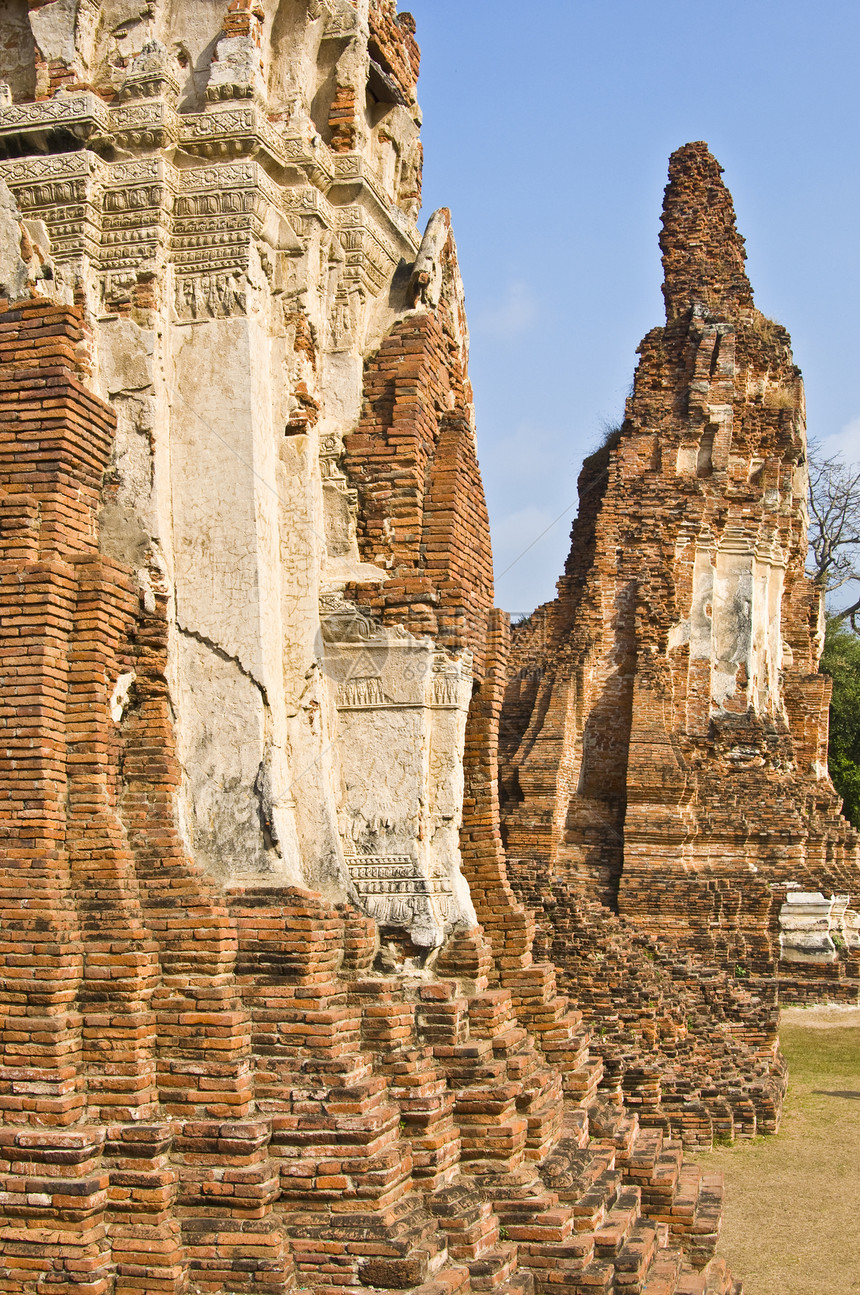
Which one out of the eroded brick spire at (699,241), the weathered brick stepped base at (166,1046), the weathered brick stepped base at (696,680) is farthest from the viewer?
the eroded brick spire at (699,241)

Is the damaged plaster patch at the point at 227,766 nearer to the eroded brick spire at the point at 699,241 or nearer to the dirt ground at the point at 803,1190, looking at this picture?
the dirt ground at the point at 803,1190

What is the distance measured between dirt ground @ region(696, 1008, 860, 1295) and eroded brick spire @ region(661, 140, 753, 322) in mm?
11299

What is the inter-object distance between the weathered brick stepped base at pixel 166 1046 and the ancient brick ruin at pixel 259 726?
0.02 meters

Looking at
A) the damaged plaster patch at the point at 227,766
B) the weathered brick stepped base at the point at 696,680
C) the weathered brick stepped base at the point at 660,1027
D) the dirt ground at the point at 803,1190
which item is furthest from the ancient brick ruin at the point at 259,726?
the weathered brick stepped base at the point at 696,680

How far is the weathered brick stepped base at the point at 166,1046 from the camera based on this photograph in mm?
5418

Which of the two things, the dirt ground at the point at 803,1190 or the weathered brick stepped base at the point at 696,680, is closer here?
the dirt ground at the point at 803,1190

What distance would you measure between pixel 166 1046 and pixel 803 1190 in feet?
23.6

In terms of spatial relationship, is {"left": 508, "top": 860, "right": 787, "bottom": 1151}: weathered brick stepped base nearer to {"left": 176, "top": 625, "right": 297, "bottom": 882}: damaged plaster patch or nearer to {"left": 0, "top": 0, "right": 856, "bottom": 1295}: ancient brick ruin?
{"left": 0, "top": 0, "right": 856, "bottom": 1295}: ancient brick ruin

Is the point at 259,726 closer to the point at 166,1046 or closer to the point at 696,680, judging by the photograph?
the point at 166,1046

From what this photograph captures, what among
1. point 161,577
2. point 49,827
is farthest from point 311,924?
point 161,577

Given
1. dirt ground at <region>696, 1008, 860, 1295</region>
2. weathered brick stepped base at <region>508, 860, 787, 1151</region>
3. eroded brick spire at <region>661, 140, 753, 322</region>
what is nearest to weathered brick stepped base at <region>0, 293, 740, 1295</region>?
dirt ground at <region>696, 1008, 860, 1295</region>

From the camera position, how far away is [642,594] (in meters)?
18.9

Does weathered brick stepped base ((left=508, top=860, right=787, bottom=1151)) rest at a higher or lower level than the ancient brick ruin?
lower

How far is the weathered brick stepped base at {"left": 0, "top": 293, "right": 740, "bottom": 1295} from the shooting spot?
17.8 ft
